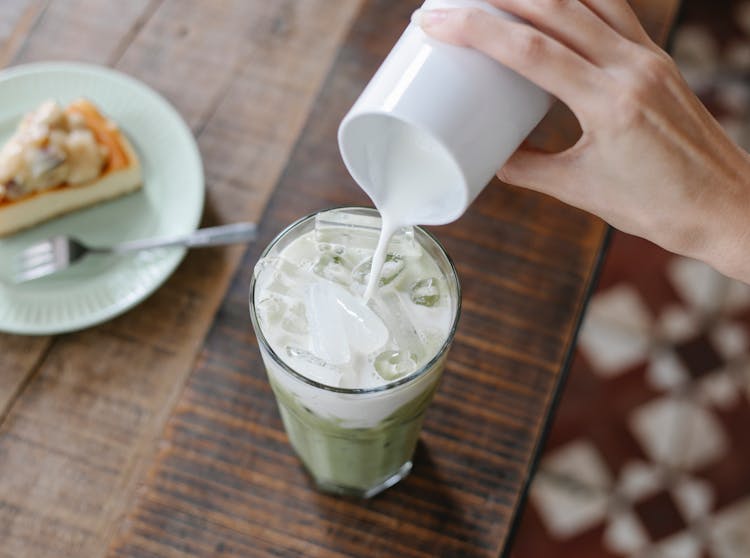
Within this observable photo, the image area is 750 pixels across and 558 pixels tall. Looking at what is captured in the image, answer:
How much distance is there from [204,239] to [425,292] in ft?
1.41

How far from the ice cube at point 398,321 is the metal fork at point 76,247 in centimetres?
39

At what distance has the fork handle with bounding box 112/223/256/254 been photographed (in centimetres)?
123

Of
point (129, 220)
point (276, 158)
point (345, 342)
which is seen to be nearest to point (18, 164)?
point (129, 220)

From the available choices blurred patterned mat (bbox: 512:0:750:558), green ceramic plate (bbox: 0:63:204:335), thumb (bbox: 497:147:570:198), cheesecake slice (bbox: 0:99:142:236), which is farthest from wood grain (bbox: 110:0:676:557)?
blurred patterned mat (bbox: 512:0:750:558)

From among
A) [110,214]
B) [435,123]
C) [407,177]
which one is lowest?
[110,214]

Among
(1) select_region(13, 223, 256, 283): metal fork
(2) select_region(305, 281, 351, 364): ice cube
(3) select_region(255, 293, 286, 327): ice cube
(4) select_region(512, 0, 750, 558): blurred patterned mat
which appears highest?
(2) select_region(305, 281, 351, 364): ice cube

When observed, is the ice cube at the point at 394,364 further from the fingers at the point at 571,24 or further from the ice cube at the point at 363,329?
the fingers at the point at 571,24

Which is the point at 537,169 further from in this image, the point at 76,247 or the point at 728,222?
the point at 76,247

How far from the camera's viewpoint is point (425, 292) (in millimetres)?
938

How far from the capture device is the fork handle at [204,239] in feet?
4.04

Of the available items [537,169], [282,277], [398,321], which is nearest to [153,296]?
[282,277]

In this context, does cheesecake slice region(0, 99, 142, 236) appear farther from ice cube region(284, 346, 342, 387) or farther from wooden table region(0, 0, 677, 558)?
ice cube region(284, 346, 342, 387)

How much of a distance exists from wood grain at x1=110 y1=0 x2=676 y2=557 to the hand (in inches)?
13.1

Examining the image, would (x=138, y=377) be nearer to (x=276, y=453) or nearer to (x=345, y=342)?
(x=276, y=453)
